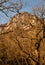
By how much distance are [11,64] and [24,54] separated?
1486 mm

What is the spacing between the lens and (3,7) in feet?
75.1

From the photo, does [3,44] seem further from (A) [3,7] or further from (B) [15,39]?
(A) [3,7]

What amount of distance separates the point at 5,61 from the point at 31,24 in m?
2.76

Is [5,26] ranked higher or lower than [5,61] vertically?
higher

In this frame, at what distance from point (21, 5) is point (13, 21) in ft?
5.82

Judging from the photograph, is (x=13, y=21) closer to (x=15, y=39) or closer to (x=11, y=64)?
(x=15, y=39)

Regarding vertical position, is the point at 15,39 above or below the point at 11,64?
Answer: above

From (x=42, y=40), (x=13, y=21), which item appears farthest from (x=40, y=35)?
(x=13, y=21)

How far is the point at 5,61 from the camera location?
24.1m

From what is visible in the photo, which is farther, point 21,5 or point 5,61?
point 5,61

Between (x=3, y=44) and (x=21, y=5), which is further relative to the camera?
(x=3, y=44)

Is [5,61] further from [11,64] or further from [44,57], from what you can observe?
[44,57]

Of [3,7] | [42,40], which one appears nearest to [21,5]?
[3,7]

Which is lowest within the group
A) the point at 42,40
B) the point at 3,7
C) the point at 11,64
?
the point at 11,64
